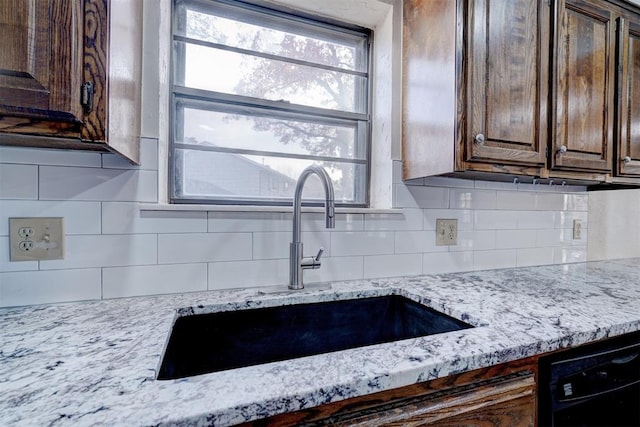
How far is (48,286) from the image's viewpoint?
889 mm

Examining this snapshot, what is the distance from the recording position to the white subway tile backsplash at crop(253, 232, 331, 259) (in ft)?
3.66

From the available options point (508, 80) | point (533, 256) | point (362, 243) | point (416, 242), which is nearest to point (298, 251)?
point (362, 243)

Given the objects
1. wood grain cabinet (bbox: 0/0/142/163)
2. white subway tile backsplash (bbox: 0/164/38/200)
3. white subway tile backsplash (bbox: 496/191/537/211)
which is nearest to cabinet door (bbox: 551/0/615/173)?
white subway tile backsplash (bbox: 496/191/537/211)

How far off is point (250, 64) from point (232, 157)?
1.30 ft

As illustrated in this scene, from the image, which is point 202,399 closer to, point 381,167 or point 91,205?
point 91,205

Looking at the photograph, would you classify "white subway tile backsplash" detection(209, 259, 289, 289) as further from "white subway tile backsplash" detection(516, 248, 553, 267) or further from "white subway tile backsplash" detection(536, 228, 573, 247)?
"white subway tile backsplash" detection(536, 228, 573, 247)

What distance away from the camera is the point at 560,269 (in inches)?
60.4

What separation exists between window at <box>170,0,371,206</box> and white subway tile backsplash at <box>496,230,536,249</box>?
2.34ft

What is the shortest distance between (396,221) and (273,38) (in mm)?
928

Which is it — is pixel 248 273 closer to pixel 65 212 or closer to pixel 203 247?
pixel 203 247

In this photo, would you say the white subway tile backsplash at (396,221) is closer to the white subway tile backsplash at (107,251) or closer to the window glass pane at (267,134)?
the window glass pane at (267,134)

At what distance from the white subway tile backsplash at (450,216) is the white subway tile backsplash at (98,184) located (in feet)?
3.53

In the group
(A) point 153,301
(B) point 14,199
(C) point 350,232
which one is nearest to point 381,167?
(C) point 350,232

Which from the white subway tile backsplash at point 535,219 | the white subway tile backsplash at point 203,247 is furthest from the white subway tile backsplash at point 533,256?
the white subway tile backsplash at point 203,247
